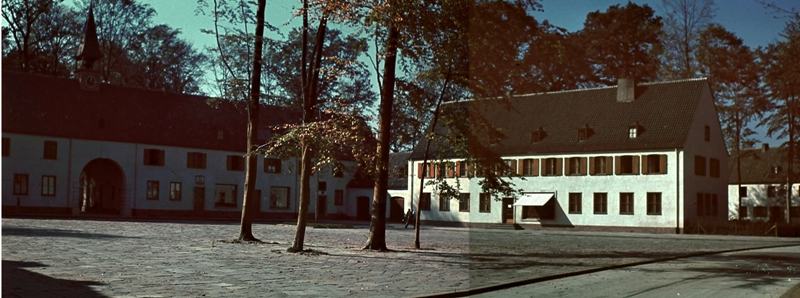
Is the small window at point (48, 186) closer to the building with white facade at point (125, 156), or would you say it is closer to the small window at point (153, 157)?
the building with white facade at point (125, 156)

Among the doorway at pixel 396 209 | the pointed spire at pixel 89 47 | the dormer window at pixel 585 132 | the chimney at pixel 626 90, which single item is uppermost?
the pointed spire at pixel 89 47

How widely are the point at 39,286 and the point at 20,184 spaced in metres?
39.3

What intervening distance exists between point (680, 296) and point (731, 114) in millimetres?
38013

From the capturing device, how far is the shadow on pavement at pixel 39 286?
9547mm

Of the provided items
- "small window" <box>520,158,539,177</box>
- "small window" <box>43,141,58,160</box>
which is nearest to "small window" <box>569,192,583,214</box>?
"small window" <box>520,158,539,177</box>

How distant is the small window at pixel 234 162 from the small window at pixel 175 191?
4070 millimetres

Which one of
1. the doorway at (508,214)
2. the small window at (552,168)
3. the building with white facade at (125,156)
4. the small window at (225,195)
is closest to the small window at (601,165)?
the small window at (552,168)

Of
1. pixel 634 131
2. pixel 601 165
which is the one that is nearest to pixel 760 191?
pixel 601 165

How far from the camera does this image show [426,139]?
20.2m

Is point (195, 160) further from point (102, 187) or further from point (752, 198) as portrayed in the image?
point (752, 198)

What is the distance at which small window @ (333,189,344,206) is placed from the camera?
6366 centimetres

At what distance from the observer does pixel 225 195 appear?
186ft

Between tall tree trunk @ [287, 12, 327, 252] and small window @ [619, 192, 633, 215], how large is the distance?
25.5m

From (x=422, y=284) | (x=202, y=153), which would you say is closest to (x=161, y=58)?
(x=202, y=153)
